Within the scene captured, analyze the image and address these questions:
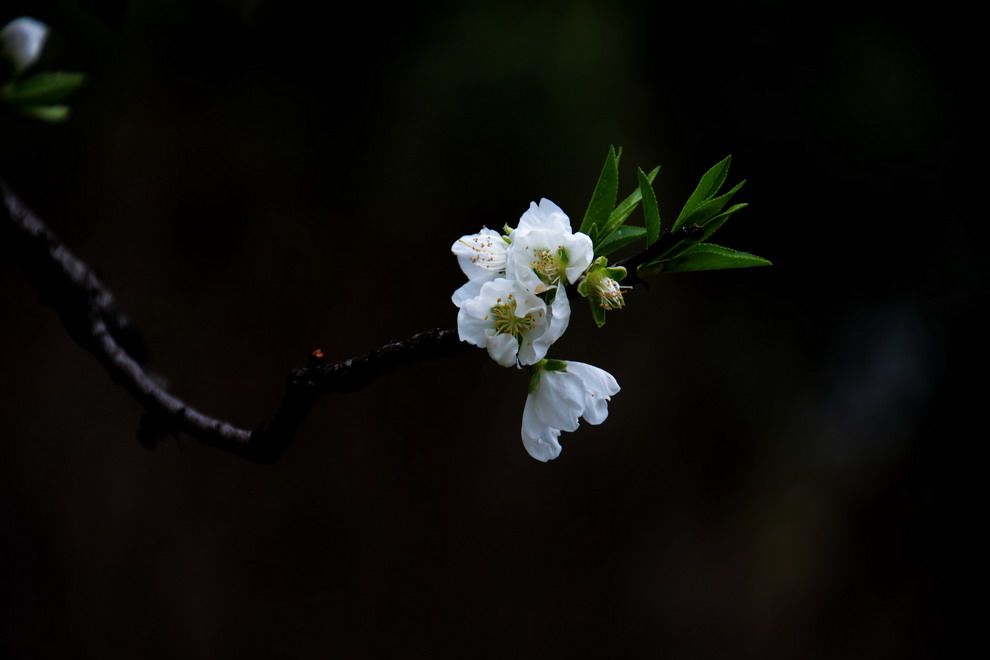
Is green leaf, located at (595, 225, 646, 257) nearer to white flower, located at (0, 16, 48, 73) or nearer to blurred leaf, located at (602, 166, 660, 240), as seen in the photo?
blurred leaf, located at (602, 166, 660, 240)

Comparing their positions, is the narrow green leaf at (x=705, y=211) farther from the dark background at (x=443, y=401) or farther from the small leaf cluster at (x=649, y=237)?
the dark background at (x=443, y=401)

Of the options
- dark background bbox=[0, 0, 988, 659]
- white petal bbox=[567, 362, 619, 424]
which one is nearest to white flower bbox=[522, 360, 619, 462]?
white petal bbox=[567, 362, 619, 424]

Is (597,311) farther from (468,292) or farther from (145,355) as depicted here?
(145,355)

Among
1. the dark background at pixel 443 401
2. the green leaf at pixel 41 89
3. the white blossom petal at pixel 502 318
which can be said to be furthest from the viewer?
the dark background at pixel 443 401

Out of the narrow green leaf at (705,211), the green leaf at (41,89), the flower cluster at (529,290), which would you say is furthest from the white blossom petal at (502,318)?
the green leaf at (41,89)

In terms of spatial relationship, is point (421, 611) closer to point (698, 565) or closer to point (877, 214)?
point (698, 565)

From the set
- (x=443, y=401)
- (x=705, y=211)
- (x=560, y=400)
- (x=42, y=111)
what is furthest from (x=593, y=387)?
(x=443, y=401)

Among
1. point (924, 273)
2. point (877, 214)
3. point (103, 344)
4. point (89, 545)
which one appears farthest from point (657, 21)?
point (89, 545)
